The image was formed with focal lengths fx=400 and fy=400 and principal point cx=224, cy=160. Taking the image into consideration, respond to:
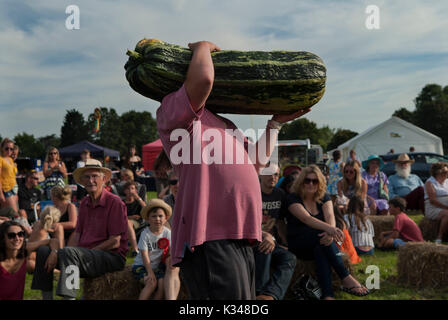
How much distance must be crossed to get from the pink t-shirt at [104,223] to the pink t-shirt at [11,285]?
79cm

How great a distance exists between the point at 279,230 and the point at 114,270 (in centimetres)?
223

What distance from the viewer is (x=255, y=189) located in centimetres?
208

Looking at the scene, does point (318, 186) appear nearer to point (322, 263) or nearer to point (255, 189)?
point (322, 263)

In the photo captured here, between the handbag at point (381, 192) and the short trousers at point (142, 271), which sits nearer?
the short trousers at point (142, 271)

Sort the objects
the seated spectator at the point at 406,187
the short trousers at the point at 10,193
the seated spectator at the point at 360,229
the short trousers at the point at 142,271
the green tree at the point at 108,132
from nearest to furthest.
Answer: the short trousers at the point at 142,271 < the seated spectator at the point at 360,229 < the short trousers at the point at 10,193 < the seated spectator at the point at 406,187 < the green tree at the point at 108,132

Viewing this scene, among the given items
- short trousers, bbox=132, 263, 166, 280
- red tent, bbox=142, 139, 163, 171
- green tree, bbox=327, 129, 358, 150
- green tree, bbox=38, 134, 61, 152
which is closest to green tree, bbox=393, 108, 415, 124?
green tree, bbox=327, 129, 358, 150

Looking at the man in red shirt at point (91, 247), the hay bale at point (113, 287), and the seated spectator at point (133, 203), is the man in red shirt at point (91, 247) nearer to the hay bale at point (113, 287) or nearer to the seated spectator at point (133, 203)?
the hay bale at point (113, 287)

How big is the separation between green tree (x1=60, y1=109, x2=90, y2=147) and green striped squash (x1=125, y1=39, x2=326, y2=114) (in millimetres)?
86176

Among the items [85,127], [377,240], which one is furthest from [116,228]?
[85,127]

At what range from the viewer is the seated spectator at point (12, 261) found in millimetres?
4281

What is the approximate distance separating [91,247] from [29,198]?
509cm

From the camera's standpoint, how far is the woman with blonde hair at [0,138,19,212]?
7816 millimetres

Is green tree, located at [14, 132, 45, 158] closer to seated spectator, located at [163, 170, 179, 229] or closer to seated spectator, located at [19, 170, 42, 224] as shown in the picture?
seated spectator, located at [19, 170, 42, 224]

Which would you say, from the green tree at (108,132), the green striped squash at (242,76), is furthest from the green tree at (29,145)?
the green striped squash at (242,76)
